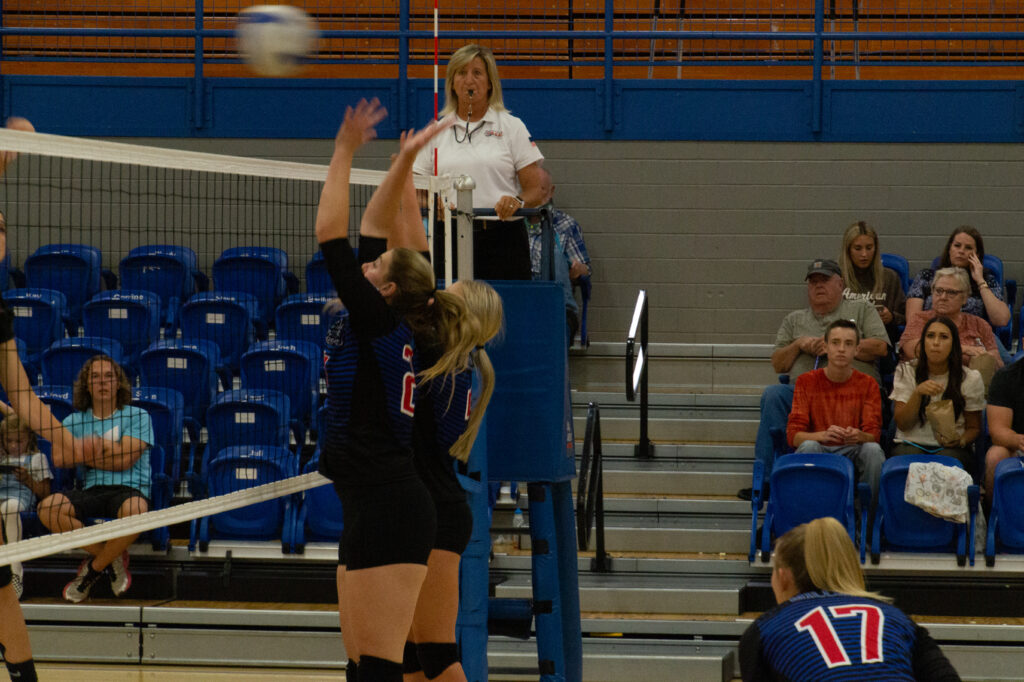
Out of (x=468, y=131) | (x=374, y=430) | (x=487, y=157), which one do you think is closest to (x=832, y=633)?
(x=374, y=430)

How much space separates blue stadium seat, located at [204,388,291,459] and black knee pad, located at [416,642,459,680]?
11.2ft

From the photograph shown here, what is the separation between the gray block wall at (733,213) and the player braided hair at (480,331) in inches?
244

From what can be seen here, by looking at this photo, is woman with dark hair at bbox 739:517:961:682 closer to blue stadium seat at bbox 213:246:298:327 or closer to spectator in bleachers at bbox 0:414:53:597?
spectator in bleachers at bbox 0:414:53:597

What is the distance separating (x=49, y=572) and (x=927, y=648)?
5.69 metres

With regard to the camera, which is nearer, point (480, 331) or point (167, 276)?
point (480, 331)

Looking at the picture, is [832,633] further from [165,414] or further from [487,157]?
[165,414]

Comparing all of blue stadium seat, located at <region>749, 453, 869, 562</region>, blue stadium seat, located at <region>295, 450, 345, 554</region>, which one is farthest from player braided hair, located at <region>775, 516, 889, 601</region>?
blue stadium seat, located at <region>295, 450, 345, 554</region>

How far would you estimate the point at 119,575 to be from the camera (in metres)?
7.07

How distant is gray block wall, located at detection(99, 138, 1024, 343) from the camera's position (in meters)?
10.3

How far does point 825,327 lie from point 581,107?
10.9ft

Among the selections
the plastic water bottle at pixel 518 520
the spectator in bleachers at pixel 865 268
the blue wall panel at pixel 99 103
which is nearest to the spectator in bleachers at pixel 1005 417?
the spectator in bleachers at pixel 865 268

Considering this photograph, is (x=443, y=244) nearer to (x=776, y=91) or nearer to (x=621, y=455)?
(x=621, y=455)

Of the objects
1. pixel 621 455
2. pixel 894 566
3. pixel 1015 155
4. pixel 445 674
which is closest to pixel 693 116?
pixel 1015 155

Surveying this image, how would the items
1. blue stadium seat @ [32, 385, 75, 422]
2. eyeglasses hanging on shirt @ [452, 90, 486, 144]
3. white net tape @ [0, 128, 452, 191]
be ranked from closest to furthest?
white net tape @ [0, 128, 452, 191] < eyeglasses hanging on shirt @ [452, 90, 486, 144] < blue stadium seat @ [32, 385, 75, 422]
